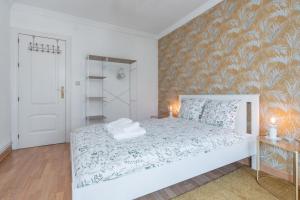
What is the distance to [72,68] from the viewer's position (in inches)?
126

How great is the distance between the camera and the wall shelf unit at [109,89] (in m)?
3.37

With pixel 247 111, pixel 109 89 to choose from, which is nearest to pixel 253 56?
pixel 247 111

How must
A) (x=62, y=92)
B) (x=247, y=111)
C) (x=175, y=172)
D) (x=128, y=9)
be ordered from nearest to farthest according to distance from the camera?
(x=175, y=172) < (x=247, y=111) < (x=128, y=9) < (x=62, y=92)

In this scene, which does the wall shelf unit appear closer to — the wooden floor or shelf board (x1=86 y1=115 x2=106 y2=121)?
shelf board (x1=86 y1=115 x2=106 y2=121)

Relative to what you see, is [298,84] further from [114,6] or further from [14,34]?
[14,34]

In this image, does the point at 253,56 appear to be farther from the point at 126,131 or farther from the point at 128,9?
the point at 128,9

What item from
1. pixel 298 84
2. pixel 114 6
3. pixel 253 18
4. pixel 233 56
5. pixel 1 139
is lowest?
pixel 1 139

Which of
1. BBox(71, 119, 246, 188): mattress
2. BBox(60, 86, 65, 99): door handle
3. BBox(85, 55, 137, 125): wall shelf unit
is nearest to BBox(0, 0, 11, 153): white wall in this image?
BBox(60, 86, 65, 99): door handle

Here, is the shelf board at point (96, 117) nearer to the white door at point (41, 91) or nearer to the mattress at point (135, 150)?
the white door at point (41, 91)

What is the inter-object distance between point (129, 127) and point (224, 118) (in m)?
1.30

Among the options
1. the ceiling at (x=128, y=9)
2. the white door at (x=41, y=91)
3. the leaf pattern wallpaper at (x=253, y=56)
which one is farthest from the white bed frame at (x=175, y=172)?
the white door at (x=41, y=91)

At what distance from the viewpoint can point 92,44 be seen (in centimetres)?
338

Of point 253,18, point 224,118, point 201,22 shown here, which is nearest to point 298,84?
point 224,118

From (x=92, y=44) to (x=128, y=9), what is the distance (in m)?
1.11
